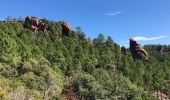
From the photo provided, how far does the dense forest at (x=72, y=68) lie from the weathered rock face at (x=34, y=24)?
2.97 meters

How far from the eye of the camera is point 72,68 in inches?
4274

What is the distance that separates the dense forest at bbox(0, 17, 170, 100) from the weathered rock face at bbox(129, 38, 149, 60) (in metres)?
6.67

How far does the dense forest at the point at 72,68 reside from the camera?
8938 centimetres

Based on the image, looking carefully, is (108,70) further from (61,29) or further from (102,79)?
(61,29)

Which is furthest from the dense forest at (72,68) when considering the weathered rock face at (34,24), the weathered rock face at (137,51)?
the weathered rock face at (137,51)

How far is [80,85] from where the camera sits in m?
97.9

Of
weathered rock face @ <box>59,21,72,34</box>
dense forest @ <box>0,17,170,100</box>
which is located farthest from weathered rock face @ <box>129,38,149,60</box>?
weathered rock face @ <box>59,21,72,34</box>

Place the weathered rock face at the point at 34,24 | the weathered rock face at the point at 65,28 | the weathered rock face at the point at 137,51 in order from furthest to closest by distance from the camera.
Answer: the weathered rock face at the point at 137,51 < the weathered rock face at the point at 65,28 < the weathered rock face at the point at 34,24

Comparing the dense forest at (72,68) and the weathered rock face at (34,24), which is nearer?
the dense forest at (72,68)

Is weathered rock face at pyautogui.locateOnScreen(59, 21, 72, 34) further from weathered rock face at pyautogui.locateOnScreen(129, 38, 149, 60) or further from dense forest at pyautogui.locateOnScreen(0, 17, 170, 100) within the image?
weathered rock face at pyautogui.locateOnScreen(129, 38, 149, 60)

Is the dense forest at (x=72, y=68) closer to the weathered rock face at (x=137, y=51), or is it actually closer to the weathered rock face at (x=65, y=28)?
the weathered rock face at (x=65, y=28)

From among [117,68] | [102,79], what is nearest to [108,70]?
[117,68]

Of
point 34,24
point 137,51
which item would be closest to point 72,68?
point 34,24

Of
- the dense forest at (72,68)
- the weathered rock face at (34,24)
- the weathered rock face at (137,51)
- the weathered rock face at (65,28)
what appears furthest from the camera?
the weathered rock face at (137,51)
